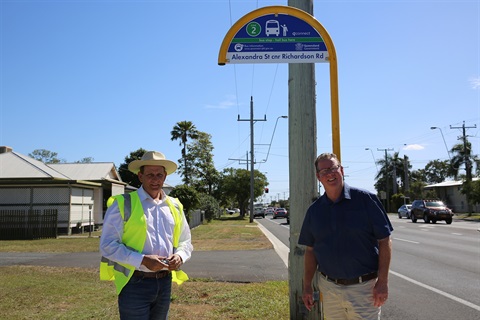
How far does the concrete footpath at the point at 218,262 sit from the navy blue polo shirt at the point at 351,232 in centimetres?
592

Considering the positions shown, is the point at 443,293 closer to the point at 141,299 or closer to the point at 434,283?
the point at 434,283

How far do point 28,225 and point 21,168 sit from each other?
3.94 metres

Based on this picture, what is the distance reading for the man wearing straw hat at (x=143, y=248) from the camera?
3.31 m

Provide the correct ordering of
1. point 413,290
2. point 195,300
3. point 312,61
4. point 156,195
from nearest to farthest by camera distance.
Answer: point 156,195 < point 312,61 < point 195,300 < point 413,290

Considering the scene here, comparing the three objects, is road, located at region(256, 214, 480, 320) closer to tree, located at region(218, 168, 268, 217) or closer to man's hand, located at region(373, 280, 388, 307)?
man's hand, located at region(373, 280, 388, 307)

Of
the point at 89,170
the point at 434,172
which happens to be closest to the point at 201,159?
the point at 89,170

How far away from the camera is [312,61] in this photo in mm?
4457

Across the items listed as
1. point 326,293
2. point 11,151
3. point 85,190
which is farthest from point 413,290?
point 11,151

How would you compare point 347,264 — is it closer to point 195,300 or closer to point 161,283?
point 161,283

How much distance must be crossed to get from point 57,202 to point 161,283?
2120 cm

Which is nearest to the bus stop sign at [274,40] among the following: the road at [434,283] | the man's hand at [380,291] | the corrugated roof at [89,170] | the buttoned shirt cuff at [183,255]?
the buttoned shirt cuff at [183,255]

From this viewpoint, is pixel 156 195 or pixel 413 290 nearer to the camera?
pixel 156 195

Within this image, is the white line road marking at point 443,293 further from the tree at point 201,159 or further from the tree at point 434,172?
the tree at point 434,172

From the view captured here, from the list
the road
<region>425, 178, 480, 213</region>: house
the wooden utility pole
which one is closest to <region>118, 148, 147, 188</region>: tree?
<region>425, 178, 480, 213</region>: house
